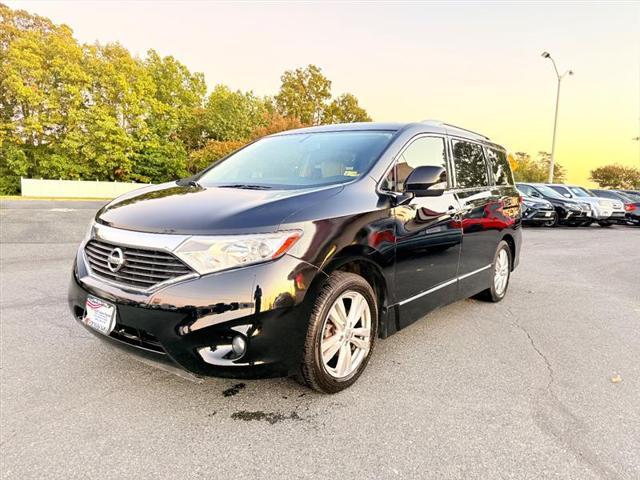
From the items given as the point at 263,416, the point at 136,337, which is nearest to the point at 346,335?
the point at 263,416

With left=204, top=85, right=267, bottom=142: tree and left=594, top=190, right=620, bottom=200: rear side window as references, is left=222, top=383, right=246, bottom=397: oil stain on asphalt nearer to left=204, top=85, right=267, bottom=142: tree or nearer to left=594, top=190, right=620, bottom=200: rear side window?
left=594, top=190, right=620, bottom=200: rear side window

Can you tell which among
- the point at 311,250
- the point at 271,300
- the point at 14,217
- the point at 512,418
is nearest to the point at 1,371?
the point at 271,300

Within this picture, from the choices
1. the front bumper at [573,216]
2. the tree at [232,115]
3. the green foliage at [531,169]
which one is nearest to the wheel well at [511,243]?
the front bumper at [573,216]

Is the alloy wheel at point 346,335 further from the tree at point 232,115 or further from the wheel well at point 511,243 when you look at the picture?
the tree at point 232,115

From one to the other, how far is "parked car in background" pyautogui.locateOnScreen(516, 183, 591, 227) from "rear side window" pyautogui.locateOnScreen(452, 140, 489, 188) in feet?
46.5

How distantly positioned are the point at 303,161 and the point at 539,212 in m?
15.8

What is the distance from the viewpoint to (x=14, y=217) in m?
11.6

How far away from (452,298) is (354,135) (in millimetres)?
1741

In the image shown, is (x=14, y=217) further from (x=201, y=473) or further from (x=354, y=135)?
(x=201, y=473)

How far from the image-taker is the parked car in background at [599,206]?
58.1 feet

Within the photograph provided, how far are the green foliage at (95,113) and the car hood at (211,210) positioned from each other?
1379 inches

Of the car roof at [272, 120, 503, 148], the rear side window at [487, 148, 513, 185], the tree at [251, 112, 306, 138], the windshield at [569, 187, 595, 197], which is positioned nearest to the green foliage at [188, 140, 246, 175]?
the tree at [251, 112, 306, 138]

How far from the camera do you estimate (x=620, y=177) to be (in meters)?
58.6

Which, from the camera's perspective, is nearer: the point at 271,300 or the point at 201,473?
the point at 201,473
